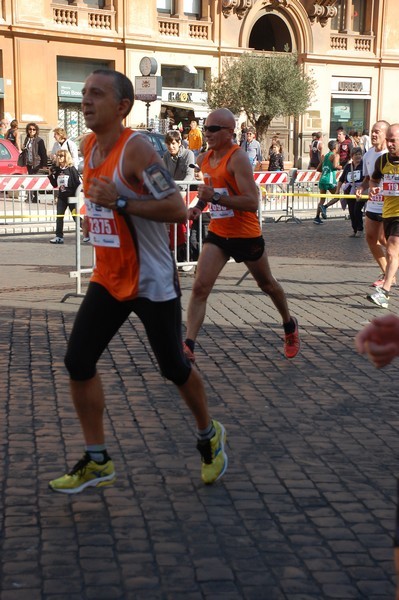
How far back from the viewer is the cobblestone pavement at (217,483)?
11.8ft

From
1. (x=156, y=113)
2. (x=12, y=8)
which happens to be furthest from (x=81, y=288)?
(x=156, y=113)

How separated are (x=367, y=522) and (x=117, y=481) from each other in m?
1.27

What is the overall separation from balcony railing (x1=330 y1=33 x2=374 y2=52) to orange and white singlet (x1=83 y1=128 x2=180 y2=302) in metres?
41.2

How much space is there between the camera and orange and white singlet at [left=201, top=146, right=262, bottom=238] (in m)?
6.84

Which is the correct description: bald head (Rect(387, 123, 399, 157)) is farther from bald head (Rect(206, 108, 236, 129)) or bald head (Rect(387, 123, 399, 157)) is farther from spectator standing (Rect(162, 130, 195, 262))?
spectator standing (Rect(162, 130, 195, 262))

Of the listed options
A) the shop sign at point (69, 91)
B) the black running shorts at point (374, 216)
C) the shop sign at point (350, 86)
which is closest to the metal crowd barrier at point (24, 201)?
the black running shorts at point (374, 216)

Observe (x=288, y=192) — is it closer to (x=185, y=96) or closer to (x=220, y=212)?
(x=220, y=212)

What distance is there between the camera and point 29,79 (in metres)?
33.5

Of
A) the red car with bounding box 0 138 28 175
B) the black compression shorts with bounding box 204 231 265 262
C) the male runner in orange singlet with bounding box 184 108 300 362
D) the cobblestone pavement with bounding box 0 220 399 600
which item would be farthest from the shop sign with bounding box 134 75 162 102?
the black compression shorts with bounding box 204 231 265 262

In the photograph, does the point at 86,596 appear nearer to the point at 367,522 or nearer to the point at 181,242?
the point at 367,522

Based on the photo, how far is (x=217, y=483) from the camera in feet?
15.2

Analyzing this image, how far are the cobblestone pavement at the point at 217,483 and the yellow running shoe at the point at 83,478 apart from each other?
5 centimetres

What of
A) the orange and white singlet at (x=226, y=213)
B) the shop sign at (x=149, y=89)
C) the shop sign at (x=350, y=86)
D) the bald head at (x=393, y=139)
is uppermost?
the shop sign at (x=350, y=86)

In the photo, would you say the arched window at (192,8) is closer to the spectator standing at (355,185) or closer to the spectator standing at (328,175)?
the spectator standing at (328,175)
